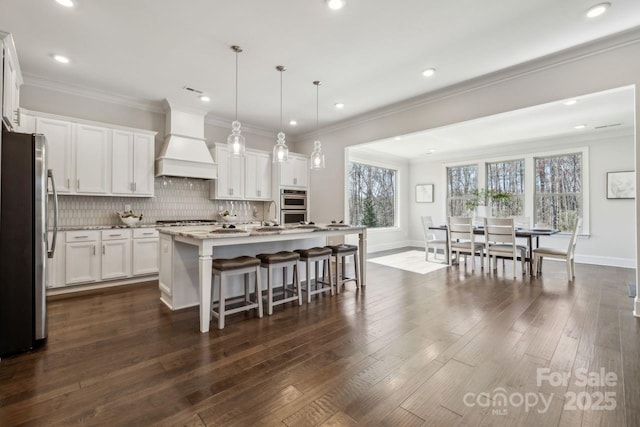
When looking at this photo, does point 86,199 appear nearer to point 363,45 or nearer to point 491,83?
point 363,45

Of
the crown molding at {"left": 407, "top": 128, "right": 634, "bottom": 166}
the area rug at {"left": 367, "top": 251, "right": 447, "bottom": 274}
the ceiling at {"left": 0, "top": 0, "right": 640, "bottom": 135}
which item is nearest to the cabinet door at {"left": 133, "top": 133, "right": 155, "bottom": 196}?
the ceiling at {"left": 0, "top": 0, "right": 640, "bottom": 135}

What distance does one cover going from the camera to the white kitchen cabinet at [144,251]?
439 cm

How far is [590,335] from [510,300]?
99 cm

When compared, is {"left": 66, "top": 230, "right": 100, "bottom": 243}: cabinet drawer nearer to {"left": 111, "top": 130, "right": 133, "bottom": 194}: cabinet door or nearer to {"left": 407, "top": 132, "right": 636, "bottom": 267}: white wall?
{"left": 111, "top": 130, "right": 133, "bottom": 194}: cabinet door

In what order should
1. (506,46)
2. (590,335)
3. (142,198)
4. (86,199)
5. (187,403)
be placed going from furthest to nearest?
(142,198) < (86,199) < (506,46) < (590,335) < (187,403)

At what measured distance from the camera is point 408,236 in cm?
919

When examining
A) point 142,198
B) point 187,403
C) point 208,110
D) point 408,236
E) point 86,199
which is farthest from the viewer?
point 408,236

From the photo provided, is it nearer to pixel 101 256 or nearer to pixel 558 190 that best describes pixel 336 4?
pixel 101 256

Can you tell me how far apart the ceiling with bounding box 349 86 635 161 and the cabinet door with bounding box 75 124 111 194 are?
4.19 m

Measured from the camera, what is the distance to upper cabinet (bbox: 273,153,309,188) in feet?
20.4

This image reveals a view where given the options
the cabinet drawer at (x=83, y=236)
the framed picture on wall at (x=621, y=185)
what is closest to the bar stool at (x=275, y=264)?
the cabinet drawer at (x=83, y=236)

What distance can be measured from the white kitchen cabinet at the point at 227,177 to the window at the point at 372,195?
301 cm

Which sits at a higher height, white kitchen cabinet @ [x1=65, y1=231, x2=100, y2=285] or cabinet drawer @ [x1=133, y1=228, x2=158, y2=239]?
cabinet drawer @ [x1=133, y1=228, x2=158, y2=239]

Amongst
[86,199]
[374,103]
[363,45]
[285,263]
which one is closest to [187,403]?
[285,263]
